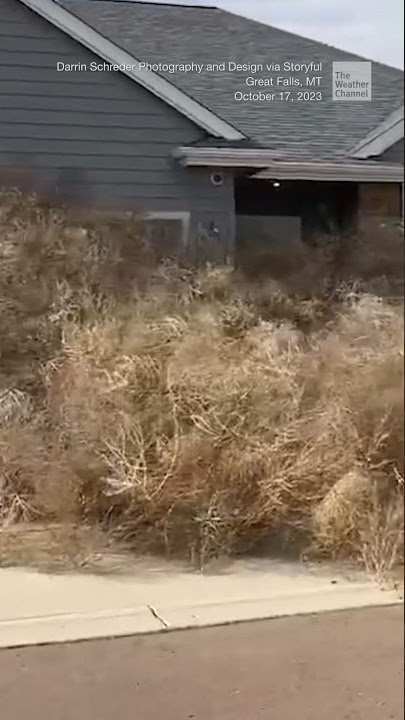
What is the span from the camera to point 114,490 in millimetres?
1813

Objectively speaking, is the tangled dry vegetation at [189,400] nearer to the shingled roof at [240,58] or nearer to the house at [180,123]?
the house at [180,123]

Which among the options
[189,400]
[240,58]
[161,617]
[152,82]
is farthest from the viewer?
[189,400]

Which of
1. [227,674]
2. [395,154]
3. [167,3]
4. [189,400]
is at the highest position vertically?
[167,3]

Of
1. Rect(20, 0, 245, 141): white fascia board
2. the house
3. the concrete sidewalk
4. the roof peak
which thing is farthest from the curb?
the roof peak

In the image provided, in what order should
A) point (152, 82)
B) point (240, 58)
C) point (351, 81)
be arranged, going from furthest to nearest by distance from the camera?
point (152, 82)
point (240, 58)
point (351, 81)

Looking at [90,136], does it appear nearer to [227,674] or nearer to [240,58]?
[240,58]

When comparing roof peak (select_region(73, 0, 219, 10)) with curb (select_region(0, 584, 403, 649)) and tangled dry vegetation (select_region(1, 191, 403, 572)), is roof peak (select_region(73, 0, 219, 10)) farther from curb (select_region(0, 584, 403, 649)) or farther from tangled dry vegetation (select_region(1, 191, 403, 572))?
curb (select_region(0, 584, 403, 649))

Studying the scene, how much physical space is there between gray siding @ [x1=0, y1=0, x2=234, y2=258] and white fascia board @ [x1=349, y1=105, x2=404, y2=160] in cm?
23

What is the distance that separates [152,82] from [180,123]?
7 centimetres

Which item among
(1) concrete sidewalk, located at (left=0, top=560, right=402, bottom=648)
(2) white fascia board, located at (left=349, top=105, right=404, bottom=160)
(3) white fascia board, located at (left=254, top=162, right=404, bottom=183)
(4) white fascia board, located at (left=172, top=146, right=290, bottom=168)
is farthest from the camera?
(1) concrete sidewalk, located at (left=0, top=560, right=402, bottom=648)

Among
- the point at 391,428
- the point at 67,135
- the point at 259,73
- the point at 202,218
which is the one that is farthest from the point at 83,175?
the point at 391,428

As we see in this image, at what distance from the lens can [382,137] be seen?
100cm

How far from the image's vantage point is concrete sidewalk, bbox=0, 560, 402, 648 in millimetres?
1386

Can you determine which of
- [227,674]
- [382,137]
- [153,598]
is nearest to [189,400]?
[153,598]
